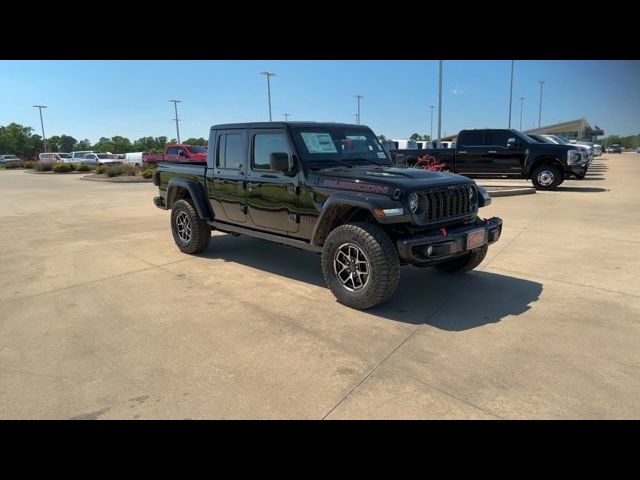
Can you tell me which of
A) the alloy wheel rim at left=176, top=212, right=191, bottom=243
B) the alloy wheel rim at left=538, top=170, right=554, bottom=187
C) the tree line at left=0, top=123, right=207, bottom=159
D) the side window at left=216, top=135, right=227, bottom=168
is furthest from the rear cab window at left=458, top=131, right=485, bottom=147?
the tree line at left=0, top=123, right=207, bottom=159

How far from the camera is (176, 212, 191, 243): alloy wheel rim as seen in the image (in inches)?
251

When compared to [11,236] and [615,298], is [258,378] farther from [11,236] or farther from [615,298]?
[11,236]

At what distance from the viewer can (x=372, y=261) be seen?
3869 millimetres

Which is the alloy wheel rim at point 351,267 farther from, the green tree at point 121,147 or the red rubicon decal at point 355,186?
the green tree at point 121,147

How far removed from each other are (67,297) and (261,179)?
2.44 m

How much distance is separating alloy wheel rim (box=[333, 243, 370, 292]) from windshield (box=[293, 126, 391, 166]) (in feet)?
3.79

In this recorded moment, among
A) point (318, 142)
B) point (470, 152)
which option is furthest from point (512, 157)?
point (318, 142)

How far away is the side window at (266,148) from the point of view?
493 centimetres

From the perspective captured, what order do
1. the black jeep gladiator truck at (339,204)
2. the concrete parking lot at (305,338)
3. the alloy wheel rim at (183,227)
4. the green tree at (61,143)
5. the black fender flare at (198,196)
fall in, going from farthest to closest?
the green tree at (61,143)
the alloy wheel rim at (183,227)
the black fender flare at (198,196)
the black jeep gladiator truck at (339,204)
the concrete parking lot at (305,338)

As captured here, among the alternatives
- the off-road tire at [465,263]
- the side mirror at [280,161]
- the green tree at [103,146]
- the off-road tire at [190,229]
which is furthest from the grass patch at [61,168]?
the green tree at [103,146]

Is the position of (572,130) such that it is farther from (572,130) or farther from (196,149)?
(196,149)

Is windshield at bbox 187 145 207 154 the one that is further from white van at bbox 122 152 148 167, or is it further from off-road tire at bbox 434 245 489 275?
A: off-road tire at bbox 434 245 489 275
